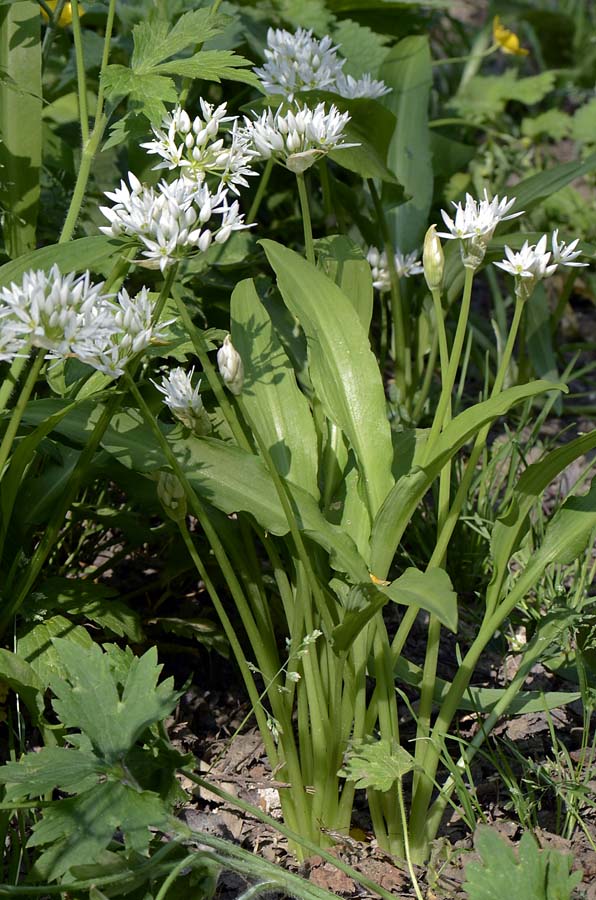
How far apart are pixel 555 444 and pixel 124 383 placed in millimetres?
1770

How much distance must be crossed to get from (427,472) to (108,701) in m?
0.58

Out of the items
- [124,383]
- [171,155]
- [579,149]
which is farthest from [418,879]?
[579,149]

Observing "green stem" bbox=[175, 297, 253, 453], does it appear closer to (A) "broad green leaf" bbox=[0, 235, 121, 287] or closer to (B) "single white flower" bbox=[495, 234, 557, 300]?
(A) "broad green leaf" bbox=[0, 235, 121, 287]

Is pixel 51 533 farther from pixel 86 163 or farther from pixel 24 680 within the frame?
pixel 86 163

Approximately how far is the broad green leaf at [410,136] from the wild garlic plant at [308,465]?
1.22 metres

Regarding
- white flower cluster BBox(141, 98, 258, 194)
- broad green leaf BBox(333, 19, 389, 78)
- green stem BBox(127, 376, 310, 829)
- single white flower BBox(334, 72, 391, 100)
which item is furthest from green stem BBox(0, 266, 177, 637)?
broad green leaf BBox(333, 19, 389, 78)

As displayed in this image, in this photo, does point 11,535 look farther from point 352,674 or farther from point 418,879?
point 418,879

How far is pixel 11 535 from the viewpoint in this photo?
187 centimetres

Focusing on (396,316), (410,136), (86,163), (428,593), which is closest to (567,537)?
(428,593)

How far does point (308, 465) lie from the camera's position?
→ 1769 millimetres

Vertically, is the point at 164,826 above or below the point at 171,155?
→ below

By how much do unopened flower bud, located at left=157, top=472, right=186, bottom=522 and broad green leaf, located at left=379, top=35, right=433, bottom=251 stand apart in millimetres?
1524

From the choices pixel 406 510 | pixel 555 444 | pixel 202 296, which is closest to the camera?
pixel 406 510

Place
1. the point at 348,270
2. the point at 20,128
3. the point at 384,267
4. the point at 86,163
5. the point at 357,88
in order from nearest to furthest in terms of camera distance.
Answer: the point at 86,163 → the point at 348,270 → the point at 20,128 → the point at 357,88 → the point at 384,267
